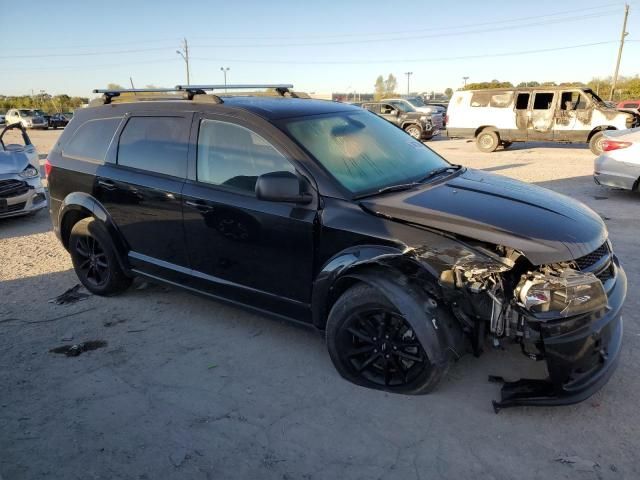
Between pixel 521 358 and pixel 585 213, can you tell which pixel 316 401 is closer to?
pixel 521 358

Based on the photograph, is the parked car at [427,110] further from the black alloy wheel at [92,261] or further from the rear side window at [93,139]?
the black alloy wheel at [92,261]

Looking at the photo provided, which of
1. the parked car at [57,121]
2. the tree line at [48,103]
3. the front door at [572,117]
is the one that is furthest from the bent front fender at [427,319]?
the tree line at [48,103]

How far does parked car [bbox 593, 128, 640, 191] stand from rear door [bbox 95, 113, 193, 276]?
752 centimetres

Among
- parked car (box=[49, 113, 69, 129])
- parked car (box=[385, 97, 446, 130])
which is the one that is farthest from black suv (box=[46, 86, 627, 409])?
parked car (box=[49, 113, 69, 129])

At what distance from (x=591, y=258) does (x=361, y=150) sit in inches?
66.7

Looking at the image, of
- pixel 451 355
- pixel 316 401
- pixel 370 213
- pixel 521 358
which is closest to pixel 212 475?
pixel 316 401

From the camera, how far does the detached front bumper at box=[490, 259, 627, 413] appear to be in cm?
265

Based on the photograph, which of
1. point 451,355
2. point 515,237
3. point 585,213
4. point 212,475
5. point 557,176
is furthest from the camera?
point 557,176

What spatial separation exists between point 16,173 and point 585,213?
7750 mm

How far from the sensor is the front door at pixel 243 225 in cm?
336

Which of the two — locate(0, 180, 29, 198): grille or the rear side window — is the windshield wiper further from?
locate(0, 180, 29, 198): grille

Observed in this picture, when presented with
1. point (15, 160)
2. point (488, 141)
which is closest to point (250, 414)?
point (15, 160)

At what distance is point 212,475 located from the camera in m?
2.55

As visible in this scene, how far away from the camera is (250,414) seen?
9.93ft
